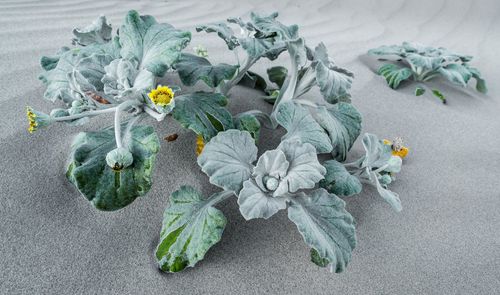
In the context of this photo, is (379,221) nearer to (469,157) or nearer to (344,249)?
(344,249)

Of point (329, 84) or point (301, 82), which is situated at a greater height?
point (329, 84)

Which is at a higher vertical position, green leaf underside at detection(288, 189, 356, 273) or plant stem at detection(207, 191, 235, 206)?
green leaf underside at detection(288, 189, 356, 273)

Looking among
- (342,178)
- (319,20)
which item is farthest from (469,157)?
(319,20)

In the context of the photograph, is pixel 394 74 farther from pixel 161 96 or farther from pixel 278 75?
pixel 161 96

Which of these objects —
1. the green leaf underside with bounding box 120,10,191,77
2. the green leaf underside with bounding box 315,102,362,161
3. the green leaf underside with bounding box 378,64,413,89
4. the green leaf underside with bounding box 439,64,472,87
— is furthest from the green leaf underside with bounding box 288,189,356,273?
the green leaf underside with bounding box 439,64,472,87

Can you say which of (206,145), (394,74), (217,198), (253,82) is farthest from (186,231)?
(394,74)

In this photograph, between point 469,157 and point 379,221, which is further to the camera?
point 469,157

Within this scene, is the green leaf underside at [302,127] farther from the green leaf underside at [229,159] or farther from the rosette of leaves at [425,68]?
the rosette of leaves at [425,68]

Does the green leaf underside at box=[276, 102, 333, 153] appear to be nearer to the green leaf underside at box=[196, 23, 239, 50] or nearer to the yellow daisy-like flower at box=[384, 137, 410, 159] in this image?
the green leaf underside at box=[196, 23, 239, 50]
